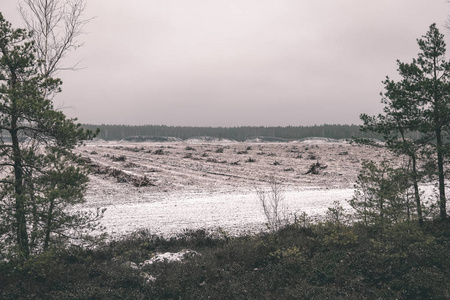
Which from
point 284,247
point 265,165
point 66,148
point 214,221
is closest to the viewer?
point 66,148

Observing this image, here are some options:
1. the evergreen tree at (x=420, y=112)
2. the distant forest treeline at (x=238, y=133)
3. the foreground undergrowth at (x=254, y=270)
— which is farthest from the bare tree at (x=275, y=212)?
the distant forest treeline at (x=238, y=133)

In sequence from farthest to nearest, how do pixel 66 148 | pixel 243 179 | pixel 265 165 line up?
pixel 265 165, pixel 243 179, pixel 66 148

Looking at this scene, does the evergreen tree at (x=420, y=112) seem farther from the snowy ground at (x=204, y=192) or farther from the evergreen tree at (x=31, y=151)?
the evergreen tree at (x=31, y=151)

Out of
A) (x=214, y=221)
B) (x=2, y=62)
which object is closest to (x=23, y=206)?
(x=2, y=62)

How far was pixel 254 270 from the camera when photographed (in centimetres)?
827

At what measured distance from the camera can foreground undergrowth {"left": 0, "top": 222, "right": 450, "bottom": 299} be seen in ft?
22.0

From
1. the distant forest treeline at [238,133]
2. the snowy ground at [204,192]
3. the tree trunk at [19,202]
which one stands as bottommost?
the snowy ground at [204,192]

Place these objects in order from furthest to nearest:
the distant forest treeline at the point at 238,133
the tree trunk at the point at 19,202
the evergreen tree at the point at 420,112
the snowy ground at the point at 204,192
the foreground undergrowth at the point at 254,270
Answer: the distant forest treeline at the point at 238,133
the snowy ground at the point at 204,192
the evergreen tree at the point at 420,112
the foreground undergrowth at the point at 254,270
the tree trunk at the point at 19,202

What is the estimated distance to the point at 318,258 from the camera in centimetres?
867

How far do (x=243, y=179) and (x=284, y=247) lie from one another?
17858mm

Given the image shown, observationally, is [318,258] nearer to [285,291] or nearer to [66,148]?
[285,291]

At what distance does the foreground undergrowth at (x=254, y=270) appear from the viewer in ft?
22.0

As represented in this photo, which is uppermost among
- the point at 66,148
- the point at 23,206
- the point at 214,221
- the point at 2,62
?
the point at 2,62

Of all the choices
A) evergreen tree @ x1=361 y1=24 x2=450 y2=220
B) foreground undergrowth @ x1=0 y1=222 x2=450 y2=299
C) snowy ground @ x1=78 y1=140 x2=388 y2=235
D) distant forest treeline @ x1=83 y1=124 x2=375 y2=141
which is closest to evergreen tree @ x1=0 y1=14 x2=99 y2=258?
foreground undergrowth @ x1=0 y1=222 x2=450 y2=299
